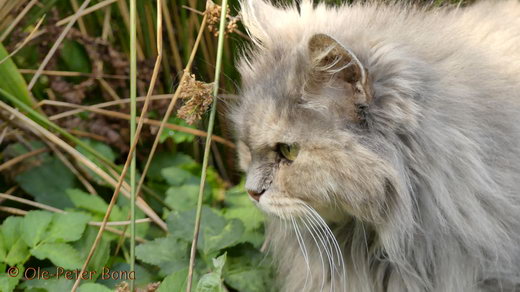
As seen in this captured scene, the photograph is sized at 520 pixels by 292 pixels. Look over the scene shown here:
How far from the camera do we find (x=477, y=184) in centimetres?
166

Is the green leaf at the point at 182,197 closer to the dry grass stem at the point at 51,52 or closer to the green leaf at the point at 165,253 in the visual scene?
the green leaf at the point at 165,253

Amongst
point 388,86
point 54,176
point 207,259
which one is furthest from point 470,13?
point 54,176

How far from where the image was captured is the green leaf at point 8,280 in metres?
1.90

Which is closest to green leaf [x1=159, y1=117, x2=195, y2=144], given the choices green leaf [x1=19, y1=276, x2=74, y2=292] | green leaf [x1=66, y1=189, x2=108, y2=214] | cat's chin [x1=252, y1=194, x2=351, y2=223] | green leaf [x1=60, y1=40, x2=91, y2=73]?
green leaf [x1=66, y1=189, x2=108, y2=214]

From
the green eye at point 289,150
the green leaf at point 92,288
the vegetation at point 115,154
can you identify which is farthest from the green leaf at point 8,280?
the green eye at point 289,150

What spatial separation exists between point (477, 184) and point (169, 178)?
1220 millimetres

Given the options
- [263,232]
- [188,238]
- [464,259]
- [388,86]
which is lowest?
[263,232]

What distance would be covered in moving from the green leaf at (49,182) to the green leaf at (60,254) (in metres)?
0.40

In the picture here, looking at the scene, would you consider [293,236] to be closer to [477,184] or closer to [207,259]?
[207,259]

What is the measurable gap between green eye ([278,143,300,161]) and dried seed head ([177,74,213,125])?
9.3 inches

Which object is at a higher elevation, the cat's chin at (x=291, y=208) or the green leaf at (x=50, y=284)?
the cat's chin at (x=291, y=208)

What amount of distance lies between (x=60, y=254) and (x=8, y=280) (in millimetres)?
162

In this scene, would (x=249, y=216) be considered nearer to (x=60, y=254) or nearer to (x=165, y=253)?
(x=165, y=253)

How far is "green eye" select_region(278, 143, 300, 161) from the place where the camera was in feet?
5.52
